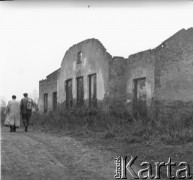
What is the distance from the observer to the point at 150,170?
27.1ft

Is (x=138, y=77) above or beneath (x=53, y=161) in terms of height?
above

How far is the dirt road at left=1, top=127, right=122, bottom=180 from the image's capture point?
307 inches

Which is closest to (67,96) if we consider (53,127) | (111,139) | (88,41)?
(88,41)

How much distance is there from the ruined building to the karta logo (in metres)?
7.99

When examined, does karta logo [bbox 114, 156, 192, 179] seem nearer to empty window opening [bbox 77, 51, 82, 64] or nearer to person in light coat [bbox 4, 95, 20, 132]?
person in light coat [bbox 4, 95, 20, 132]

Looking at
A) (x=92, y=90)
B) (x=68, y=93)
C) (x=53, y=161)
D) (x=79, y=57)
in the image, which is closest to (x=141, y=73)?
(x=92, y=90)

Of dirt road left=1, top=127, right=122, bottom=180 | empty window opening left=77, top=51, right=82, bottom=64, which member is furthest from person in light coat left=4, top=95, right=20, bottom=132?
empty window opening left=77, top=51, right=82, bottom=64

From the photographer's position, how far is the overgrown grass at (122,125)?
11.6m

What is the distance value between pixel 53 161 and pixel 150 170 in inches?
89.9

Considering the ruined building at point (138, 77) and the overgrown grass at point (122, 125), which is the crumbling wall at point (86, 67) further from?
the overgrown grass at point (122, 125)

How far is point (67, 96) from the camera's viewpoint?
22.7m

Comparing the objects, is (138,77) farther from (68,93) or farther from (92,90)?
(68,93)

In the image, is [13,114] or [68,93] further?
[68,93]

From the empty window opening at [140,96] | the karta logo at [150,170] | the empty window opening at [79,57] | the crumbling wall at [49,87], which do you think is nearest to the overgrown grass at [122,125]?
the empty window opening at [140,96]
